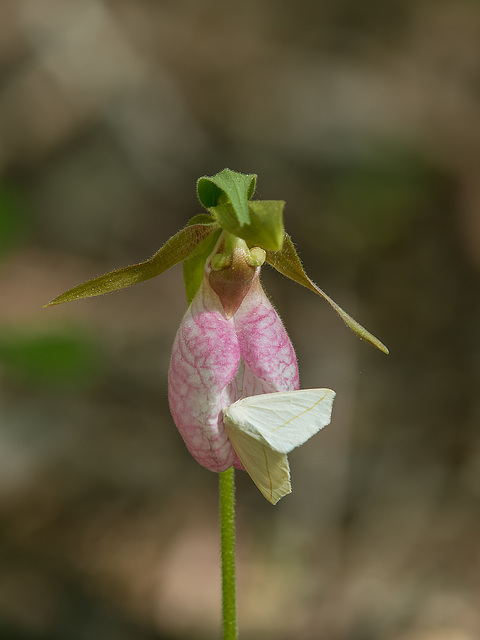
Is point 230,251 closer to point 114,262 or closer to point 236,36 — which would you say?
point 114,262

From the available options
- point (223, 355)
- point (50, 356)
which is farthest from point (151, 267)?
point (50, 356)

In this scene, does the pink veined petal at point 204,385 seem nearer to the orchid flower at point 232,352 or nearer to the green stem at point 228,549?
Answer: the orchid flower at point 232,352

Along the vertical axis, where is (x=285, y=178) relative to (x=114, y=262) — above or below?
above

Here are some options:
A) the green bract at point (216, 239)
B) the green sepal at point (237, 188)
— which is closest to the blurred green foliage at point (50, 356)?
the green bract at point (216, 239)

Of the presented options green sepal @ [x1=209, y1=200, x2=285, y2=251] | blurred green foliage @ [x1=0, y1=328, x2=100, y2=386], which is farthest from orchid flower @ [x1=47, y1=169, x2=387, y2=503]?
blurred green foliage @ [x1=0, y1=328, x2=100, y2=386]

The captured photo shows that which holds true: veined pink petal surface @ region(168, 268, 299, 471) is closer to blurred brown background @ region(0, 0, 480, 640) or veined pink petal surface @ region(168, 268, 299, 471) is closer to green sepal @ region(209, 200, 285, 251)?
green sepal @ region(209, 200, 285, 251)

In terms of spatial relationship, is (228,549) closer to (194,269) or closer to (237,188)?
(194,269)

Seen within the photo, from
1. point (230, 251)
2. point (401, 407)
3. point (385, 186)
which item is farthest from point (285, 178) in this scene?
point (230, 251)
